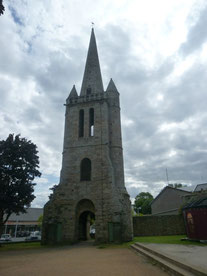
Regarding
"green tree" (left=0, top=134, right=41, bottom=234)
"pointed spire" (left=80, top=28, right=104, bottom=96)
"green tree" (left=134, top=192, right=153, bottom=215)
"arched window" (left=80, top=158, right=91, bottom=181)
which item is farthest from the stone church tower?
"green tree" (left=134, top=192, right=153, bottom=215)

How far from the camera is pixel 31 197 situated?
20797 mm

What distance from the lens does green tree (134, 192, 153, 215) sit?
62.7 m

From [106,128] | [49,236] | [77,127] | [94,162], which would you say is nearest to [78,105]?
[77,127]

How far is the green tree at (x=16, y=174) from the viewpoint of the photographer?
19.6 metres

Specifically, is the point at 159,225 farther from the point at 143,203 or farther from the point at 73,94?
the point at 143,203

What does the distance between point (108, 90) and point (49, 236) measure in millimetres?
19824

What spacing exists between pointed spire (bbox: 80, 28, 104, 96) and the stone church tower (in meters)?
0.15

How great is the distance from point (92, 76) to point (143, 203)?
161ft

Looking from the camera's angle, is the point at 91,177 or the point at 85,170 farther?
the point at 85,170

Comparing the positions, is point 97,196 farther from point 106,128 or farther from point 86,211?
point 106,128

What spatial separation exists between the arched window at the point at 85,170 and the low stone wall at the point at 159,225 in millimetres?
11131

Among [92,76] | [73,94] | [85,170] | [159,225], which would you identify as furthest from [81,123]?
[159,225]

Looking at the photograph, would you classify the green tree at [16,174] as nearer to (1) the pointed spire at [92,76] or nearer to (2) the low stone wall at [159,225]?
(1) the pointed spire at [92,76]

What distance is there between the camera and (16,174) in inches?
810
